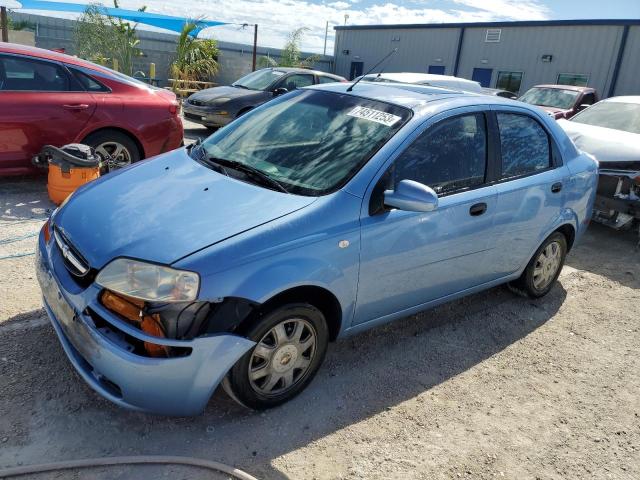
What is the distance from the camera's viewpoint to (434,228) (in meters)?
3.25

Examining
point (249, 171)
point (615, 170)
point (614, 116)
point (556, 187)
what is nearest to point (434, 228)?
point (249, 171)

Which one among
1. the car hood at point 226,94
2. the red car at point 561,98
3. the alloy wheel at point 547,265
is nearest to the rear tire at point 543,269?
the alloy wheel at point 547,265

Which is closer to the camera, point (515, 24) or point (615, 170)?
point (615, 170)

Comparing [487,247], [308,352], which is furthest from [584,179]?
[308,352]

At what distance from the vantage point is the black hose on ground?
2312mm

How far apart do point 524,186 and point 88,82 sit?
191 inches

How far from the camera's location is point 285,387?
289 cm

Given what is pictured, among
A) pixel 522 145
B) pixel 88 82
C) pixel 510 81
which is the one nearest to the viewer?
pixel 522 145

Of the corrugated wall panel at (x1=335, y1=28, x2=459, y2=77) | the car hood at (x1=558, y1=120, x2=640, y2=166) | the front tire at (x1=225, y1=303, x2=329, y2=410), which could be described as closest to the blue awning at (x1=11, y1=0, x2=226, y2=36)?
the corrugated wall panel at (x1=335, y1=28, x2=459, y2=77)

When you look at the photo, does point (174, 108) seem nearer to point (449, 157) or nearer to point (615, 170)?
point (449, 157)

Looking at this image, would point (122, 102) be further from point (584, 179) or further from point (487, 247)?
point (584, 179)

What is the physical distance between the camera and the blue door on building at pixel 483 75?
23703 millimetres

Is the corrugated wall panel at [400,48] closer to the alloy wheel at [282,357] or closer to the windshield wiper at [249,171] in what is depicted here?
the windshield wiper at [249,171]

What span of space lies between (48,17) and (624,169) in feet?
72.6
